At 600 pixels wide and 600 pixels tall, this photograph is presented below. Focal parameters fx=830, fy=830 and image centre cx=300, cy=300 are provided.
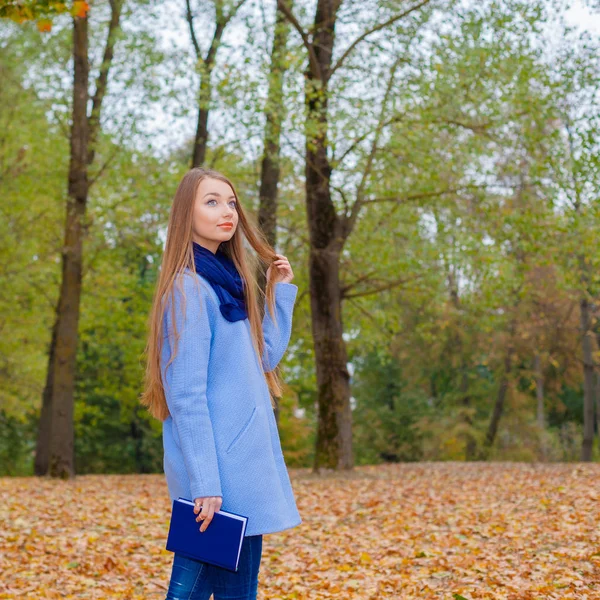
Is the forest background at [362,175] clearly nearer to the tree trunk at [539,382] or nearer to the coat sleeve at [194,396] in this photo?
the tree trunk at [539,382]

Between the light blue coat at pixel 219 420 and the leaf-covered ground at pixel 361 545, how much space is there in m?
2.87

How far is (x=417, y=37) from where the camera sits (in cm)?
1284

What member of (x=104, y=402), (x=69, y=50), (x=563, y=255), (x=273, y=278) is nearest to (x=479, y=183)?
(x=563, y=255)

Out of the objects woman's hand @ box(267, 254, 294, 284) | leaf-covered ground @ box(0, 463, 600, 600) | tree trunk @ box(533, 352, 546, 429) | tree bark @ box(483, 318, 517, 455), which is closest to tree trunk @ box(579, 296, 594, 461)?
tree bark @ box(483, 318, 517, 455)

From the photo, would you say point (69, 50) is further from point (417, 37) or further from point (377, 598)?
point (377, 598)

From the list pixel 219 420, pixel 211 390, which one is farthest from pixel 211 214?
pixel 219 420

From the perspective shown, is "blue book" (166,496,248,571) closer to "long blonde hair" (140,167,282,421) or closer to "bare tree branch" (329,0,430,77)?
"long blonde hair" (140,167,282,421)

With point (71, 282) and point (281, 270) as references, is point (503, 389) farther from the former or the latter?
point (281, 270)

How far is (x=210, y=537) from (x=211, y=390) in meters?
0.49

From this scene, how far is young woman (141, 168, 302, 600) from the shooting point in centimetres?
278

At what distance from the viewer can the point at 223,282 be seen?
304 centimetres

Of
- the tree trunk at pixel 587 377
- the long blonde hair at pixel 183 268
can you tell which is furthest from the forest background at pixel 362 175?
the long blonde hair at pixel 183 268

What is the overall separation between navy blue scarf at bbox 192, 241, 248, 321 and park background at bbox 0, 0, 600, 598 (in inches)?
126

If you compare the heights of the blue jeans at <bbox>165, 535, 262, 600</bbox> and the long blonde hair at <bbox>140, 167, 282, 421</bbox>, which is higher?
the long blonde hair at <bbox>140, 167, 282, 421</bbox>
